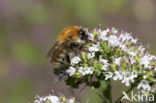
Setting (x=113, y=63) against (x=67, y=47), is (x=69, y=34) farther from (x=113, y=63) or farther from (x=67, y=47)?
(x=113, y=63)

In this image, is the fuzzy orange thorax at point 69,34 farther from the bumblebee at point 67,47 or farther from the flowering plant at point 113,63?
the flowering plant at point 113,63

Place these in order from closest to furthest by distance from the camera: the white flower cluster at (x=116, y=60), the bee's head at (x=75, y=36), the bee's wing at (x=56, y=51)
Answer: the white flower cluster at (x=116, y=60), the bee's wing at (x=56, y=51), the bee's head at (x=75, y=36)

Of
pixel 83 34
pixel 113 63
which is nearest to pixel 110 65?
pixel 113 63

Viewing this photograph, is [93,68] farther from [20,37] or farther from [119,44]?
[20,37]

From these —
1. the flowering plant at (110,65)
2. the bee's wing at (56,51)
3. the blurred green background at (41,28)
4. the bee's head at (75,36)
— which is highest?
the blurred green background at (41,28)

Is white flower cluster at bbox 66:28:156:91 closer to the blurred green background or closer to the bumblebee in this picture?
the bumblebee

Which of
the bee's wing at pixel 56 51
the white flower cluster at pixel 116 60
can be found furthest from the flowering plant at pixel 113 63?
the bee's wing at pixel 56 51

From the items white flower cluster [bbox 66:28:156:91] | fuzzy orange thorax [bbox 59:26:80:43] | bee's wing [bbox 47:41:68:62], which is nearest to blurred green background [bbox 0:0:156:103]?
fuzzy orange thorax [bbox 59:26:80:43]

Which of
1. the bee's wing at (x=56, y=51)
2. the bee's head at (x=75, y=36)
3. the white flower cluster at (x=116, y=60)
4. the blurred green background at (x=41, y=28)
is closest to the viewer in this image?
the white flower cluster at (x=116, y=60)

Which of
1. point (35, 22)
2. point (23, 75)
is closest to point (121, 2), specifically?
point (35, 22)
